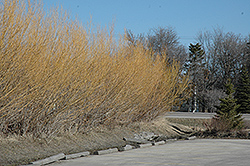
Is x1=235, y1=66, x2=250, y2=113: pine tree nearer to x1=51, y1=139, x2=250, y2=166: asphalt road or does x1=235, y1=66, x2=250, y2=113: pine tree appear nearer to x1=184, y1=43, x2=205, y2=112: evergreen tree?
x1=184, y1=43, x2=205, y2=112: evergreen tree

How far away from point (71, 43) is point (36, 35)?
1587mm

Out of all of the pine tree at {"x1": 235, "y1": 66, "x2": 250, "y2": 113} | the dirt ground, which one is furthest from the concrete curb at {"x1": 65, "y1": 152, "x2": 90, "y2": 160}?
the pine tree at {"x1": 235, "y1": 66, "x2": 250, "y2": 113}

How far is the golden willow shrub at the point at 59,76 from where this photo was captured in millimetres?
7270

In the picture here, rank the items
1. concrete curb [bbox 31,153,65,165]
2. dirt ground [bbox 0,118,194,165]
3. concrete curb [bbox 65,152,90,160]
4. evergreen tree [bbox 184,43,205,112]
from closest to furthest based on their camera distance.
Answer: concrete curb [bbox 31,153,65,165] → dirt ground [bbox 0,118,194,165] → concrete curb [bbox 65,152,90,160] → evergreen tree [bbox 184,43,205,112]

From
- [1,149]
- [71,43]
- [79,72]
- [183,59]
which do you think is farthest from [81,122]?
[183,59]

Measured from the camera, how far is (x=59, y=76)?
27.5 feet

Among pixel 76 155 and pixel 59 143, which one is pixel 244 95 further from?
pixel 76 155

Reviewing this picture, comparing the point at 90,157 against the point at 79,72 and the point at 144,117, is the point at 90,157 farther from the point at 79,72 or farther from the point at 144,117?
the point at 144,117

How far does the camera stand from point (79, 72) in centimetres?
935

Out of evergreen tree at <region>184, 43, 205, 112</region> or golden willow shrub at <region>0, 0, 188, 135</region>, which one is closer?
golden willow shrub at <region>0, 0, 188, 135</region>

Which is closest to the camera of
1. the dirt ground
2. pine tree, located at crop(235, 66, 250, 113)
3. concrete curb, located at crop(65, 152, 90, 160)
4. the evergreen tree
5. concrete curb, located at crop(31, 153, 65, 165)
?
concrete curb, located at crop(31, 153, 65, 165)

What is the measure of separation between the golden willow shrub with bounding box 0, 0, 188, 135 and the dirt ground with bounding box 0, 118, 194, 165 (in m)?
0.30

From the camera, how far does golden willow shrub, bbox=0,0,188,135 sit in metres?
7.27

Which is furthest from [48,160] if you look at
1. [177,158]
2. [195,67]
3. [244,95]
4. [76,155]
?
[195,67]
